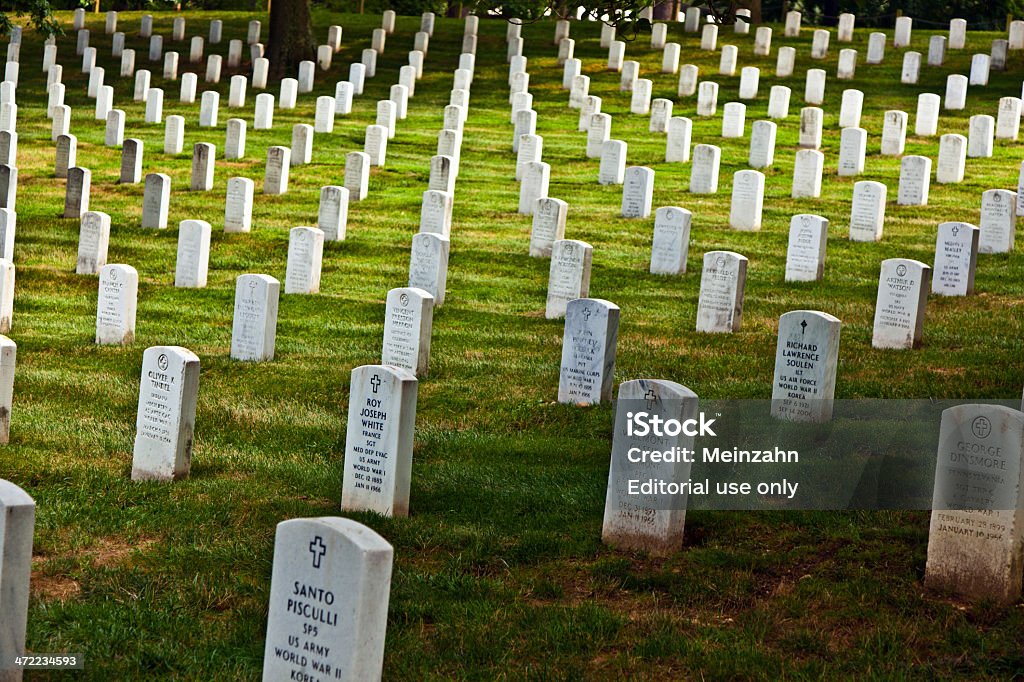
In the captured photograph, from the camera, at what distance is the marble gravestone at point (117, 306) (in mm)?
12281

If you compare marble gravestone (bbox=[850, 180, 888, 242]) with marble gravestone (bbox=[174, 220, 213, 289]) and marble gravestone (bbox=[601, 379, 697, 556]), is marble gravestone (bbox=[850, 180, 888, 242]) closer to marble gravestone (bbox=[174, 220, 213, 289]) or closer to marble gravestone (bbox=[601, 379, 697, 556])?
marble gravestone (bbox=[174, 220, 213, 289])

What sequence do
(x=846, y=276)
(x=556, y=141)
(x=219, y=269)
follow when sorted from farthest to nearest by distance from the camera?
(x=556, y=141) < (x=219, y=269) < (x=846, y=276)

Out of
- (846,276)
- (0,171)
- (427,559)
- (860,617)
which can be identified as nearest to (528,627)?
(427,559)

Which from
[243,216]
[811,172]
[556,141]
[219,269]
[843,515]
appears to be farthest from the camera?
[556,141]

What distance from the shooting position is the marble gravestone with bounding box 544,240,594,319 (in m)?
13.4

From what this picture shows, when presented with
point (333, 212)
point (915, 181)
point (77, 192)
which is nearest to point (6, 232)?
point (77, 192)

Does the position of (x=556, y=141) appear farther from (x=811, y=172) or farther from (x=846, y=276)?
(x=846, y=276)

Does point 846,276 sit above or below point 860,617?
above

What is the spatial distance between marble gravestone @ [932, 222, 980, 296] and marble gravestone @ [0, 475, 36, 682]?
10916 millimetres

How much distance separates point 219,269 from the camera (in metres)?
16.0

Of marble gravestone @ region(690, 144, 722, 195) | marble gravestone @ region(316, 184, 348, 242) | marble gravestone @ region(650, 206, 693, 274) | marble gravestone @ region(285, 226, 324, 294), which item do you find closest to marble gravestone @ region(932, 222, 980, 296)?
marble gravestone @ region(650, 206, 693, 274)

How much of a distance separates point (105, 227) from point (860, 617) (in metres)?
11.6

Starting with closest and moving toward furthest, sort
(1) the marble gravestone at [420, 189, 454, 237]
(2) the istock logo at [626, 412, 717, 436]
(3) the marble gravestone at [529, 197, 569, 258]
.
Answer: (2) the istock logo at [626, 412, 717, 436]
(3) the marble gravestone at [529, 197, 569, 258]
(1) the marble gravestone at [420, 189, 454, 237]

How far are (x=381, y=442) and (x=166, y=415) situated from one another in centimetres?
157
